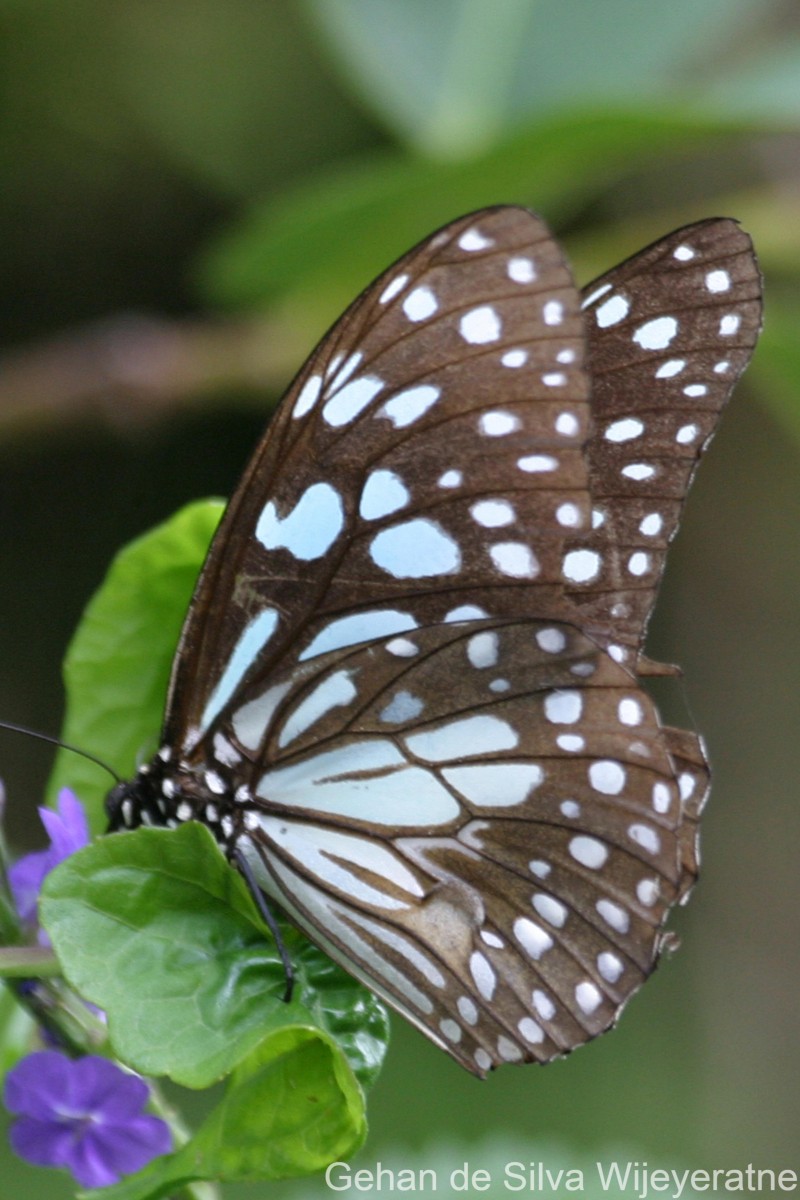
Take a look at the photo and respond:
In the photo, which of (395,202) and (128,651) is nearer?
(128,651)

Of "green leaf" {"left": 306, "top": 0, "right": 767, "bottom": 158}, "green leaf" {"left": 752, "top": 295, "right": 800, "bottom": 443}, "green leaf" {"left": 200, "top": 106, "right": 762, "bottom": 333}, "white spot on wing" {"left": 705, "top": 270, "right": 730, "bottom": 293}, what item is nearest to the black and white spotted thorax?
"white spot on wing" {"left": 705, "top": 270, "right": 730, "bottom": 293}

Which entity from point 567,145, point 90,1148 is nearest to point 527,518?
point 90,1148

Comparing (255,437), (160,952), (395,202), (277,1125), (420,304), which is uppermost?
(395,202)

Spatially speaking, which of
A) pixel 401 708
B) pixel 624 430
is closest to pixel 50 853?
pixel 401 708

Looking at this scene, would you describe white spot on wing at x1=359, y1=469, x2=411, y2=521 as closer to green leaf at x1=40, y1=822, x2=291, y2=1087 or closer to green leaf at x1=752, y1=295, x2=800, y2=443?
green leaf at x1=40, y1=822, x2=291, y2=1087

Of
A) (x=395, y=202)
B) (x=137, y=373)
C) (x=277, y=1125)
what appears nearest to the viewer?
(x=277, y=1125)

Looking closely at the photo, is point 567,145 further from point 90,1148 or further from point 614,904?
point 90,1148

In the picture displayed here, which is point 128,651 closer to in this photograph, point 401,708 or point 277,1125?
point 401,708

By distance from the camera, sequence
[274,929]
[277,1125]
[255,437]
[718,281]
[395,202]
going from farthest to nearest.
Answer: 1. [255,437]
2. [395,202]
3. [718,281]
4. [274,929]
5. [277,1125]
